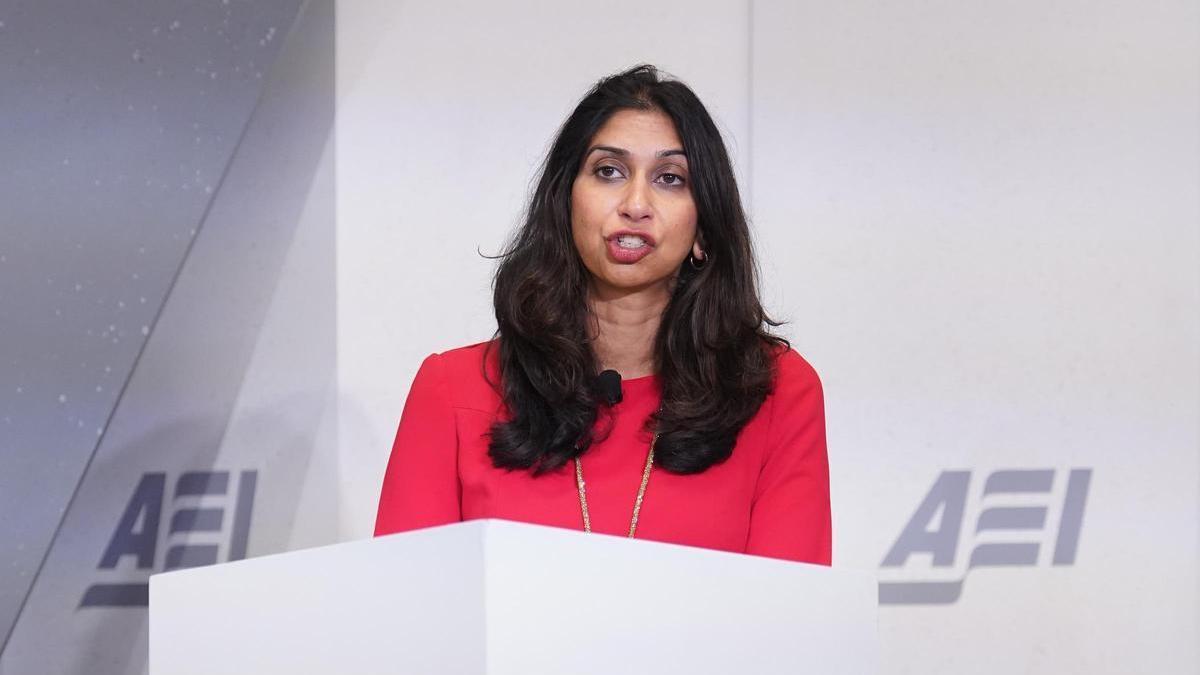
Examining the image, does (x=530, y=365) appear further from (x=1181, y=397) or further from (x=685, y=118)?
(x=1181, y=397)

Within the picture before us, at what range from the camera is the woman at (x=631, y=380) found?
6.22ft

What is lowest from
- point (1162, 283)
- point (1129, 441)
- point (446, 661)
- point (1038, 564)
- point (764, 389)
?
point (1038, 564)

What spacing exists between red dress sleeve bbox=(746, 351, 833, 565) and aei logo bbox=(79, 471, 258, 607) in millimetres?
1520

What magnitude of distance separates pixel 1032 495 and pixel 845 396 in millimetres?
453

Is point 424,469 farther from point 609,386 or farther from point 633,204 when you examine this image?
point 633,204

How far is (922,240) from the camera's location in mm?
3127

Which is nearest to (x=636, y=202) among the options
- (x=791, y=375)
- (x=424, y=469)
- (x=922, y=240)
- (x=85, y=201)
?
(x=791, y=375)

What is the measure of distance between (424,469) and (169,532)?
1303 millimetres

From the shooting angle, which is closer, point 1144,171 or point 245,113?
point 245,113

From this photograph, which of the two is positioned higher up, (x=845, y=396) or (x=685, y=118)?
(x=685, y=118)

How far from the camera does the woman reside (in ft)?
6.22

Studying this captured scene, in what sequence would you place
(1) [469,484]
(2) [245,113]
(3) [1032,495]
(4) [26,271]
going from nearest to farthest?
(1) [469,484]
(4) [26,271]
(2) [245,113]
(3) [1032,495]

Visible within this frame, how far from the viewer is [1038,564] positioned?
10.2 feet

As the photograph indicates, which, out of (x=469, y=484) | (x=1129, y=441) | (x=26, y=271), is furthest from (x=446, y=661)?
(x=1129, y=441)
